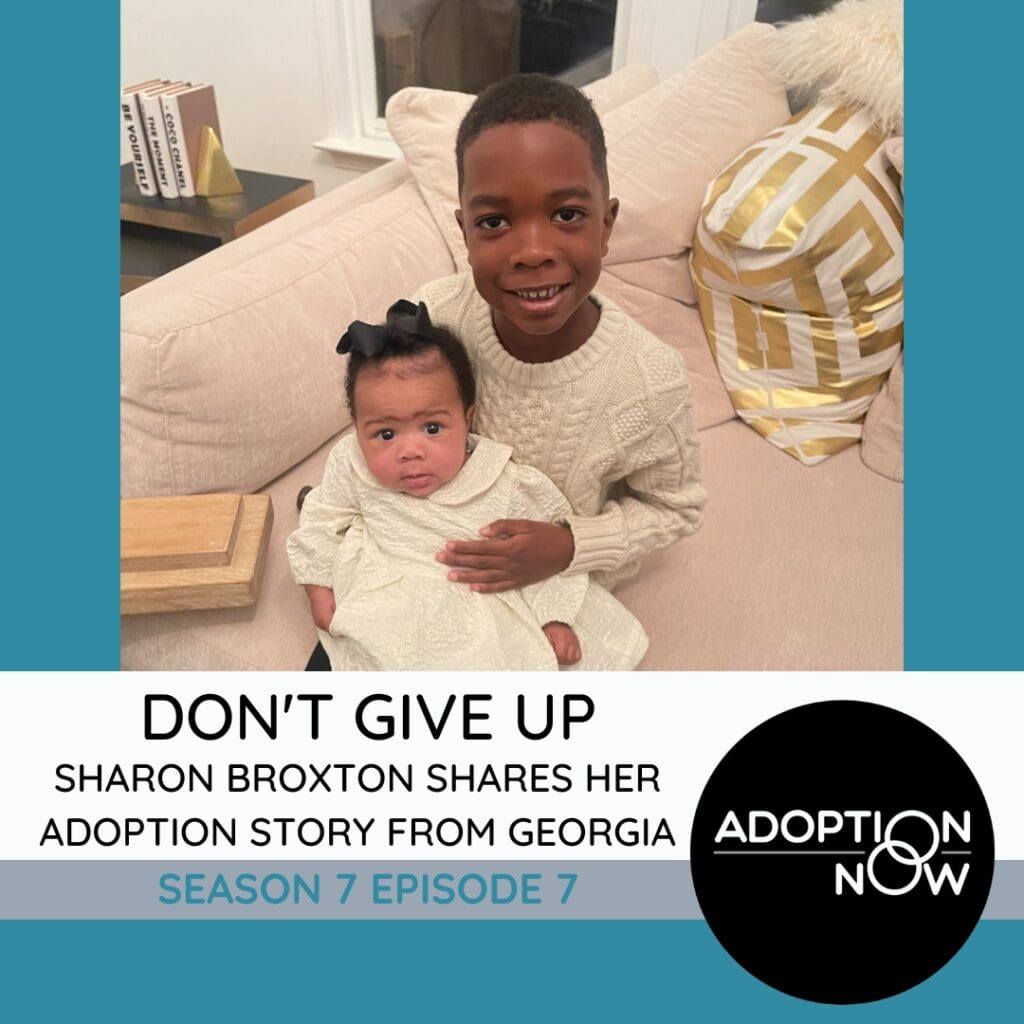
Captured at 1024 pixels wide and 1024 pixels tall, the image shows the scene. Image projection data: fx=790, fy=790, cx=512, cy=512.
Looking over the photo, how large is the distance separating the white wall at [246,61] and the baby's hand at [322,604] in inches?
21.2

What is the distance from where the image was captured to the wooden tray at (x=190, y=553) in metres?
0.76

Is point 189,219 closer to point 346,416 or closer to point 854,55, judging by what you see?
point 346,416

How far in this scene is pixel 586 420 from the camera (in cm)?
73

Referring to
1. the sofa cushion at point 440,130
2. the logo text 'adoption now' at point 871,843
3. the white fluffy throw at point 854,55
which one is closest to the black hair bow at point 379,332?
the sofa cushion at point 440,130

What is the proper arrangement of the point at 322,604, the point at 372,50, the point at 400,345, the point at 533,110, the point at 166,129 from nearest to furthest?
the point at 533,110, the point at 400,345, the point at 322,604, the point at 372,50, the point at 166,129

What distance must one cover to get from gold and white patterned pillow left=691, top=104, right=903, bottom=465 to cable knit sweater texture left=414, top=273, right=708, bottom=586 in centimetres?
37

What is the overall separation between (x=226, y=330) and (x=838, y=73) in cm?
85

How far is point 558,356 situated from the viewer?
723 mm

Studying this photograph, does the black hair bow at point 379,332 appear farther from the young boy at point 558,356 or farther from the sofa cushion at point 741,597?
the sofa cushion at point 741,597

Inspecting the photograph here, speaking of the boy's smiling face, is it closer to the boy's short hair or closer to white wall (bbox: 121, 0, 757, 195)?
the boy's short hair

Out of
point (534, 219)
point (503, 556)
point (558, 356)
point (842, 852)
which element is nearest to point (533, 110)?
point (534, 219)

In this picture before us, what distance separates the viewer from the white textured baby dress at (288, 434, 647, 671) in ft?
2.34

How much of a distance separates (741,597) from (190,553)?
0.58m

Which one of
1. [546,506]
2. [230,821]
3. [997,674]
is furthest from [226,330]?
[997,674]
